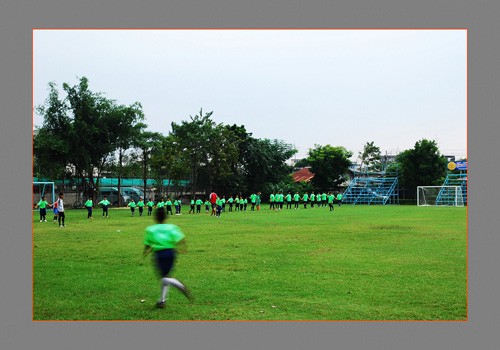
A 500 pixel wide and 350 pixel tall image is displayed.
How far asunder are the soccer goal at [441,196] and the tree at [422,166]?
2.17 feet

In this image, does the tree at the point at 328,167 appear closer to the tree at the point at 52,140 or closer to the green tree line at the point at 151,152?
the green tree line at the point at 151,152

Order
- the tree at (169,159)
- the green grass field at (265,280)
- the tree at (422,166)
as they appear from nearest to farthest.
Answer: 1. the green grass field at (265,280)
2. the tree at (422,166)
3. the tree at (169,159)

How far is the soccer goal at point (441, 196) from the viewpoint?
4528 centimetres

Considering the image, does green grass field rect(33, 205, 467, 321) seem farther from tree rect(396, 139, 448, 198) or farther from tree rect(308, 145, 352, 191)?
tree rect(308, 145, 352, 191)

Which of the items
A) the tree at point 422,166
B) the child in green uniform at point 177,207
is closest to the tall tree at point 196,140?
the child in green uniform at point 177,207

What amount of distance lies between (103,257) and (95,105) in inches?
1194

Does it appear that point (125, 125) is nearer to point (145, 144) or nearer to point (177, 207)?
point (145, 144)

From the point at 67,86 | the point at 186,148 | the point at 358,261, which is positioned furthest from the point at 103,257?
the point at 186,148

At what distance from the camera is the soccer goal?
4528 cm

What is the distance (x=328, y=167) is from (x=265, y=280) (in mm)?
50820

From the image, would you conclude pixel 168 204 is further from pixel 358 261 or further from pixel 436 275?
pixel 436 275

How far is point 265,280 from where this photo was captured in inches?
377

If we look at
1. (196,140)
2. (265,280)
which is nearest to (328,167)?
(196,140)

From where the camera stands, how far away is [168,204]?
32.3 meters
